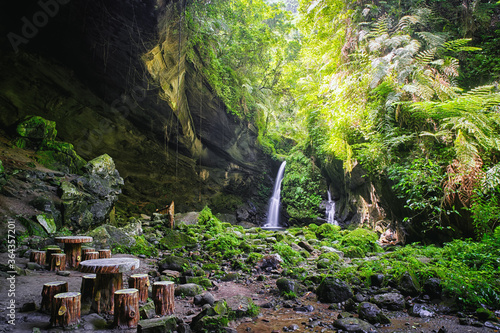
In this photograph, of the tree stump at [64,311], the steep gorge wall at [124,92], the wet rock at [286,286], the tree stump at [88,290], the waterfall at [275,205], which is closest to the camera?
the tree stump at [64,311]

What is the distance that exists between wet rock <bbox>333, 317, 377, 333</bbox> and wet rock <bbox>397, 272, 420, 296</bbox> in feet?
5.04

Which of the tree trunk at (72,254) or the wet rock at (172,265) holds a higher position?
the tree trunk at (72,254)

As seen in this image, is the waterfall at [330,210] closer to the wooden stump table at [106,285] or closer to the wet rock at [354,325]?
the wet rock at [354,325]

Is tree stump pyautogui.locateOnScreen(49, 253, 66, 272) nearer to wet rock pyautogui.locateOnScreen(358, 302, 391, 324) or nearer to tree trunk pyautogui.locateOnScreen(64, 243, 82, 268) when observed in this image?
tree trunk pyautogui.locateOnScreen(64, 243, 82, 268)

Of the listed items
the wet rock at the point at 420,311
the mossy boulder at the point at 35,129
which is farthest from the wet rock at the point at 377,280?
the mossy boulder at the point at 35,129

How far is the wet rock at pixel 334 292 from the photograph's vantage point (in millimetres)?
4336

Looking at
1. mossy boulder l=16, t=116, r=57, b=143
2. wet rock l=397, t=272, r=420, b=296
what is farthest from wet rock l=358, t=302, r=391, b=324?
mossy boulder l=16, t=116, r=57, b=143

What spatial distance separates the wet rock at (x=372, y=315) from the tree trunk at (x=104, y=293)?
331 cm

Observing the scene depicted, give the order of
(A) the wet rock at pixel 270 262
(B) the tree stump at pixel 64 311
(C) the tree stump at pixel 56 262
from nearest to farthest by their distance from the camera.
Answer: (B) the tree stump at pixel 64 311, (C) the tree stump at pixel 56 262, (A) the wet rock at pixel 270 262

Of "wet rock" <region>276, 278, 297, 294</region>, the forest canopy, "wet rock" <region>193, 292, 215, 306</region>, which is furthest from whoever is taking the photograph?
the forest canopy

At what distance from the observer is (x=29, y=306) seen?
3.02m

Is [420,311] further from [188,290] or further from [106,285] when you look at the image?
[106,285]

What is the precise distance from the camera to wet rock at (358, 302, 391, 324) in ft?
11.6

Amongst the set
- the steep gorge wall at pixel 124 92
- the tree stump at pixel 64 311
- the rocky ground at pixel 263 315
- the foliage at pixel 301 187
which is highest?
the steep gorge wall at pixel 124 92
